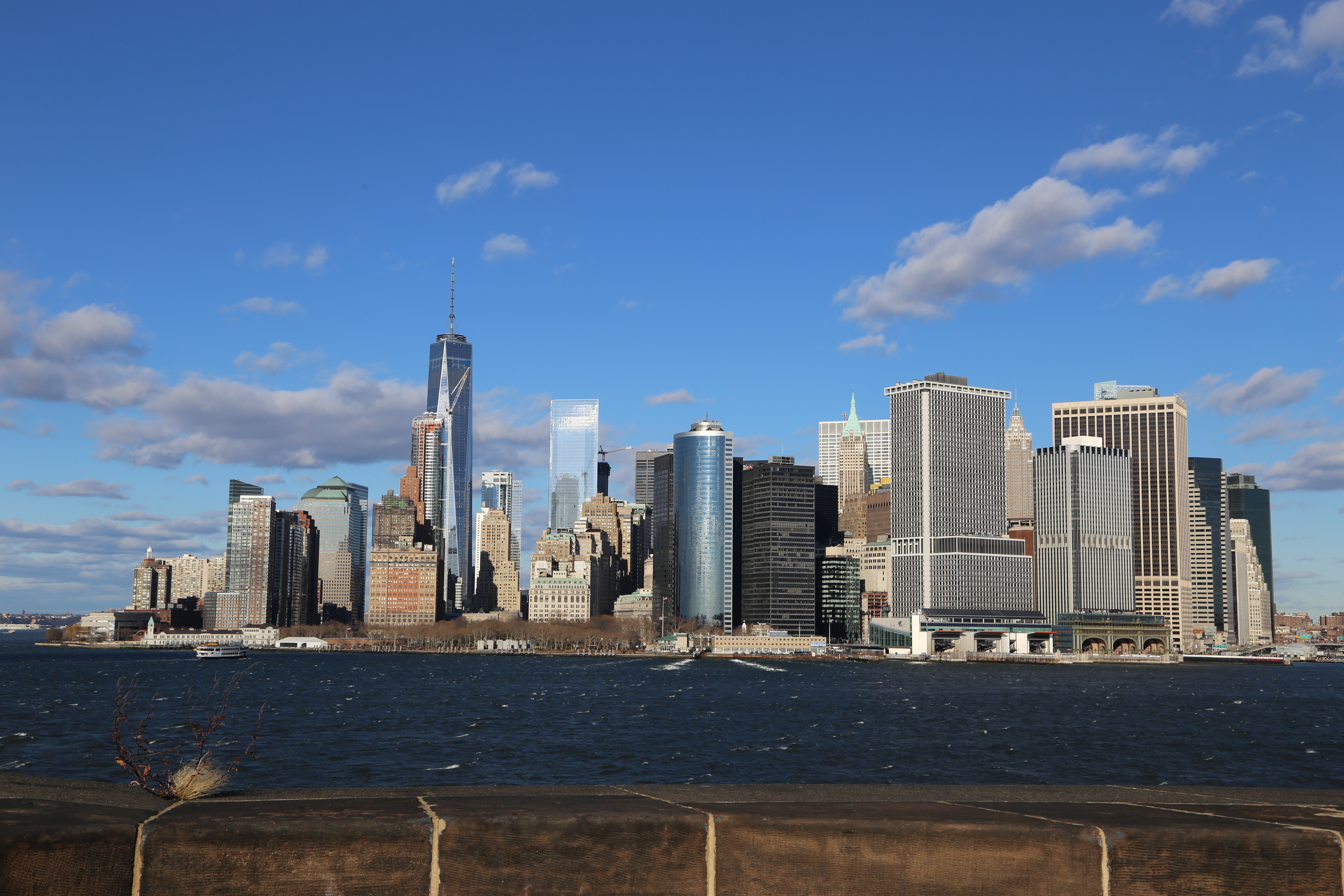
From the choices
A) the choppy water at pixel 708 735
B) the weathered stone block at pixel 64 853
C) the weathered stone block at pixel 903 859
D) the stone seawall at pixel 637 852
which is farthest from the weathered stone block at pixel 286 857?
the choppy water at pixel 708 735

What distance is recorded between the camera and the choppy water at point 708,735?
183 ft

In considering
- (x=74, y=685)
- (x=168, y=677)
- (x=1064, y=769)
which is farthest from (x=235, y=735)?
(x=168, y=677)

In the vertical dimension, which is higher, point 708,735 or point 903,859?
point 903,859

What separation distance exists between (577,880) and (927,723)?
8981 centimetres

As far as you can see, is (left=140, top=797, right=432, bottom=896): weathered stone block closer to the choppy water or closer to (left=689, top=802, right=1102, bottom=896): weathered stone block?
(left=689, top=802, right=1102, bottom=896): weathered stone block

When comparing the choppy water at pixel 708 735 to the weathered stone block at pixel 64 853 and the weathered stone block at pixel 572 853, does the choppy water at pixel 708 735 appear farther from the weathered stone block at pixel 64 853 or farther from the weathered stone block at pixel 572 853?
the weathered stone block at pixel 64 853

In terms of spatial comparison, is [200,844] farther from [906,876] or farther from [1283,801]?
[1283,801]

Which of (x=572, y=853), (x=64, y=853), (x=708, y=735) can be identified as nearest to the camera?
(x=64, y=853)

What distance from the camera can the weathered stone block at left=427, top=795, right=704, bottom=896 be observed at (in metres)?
6.25

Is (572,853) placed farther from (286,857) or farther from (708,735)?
(708,735)

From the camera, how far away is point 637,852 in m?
6.41

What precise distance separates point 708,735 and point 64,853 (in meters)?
72.7

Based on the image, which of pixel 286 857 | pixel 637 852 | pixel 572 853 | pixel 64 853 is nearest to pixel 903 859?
pixel 637 852

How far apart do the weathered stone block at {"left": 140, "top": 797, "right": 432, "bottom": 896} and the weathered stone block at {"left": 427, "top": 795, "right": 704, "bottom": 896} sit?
20 centimetres
